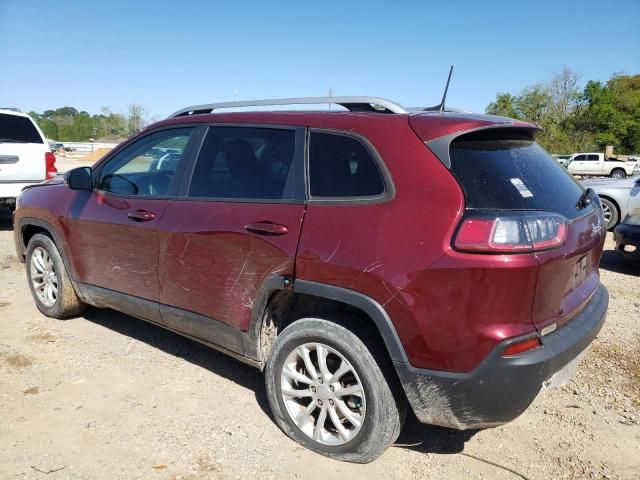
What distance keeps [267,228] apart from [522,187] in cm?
129

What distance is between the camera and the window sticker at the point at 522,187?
247 centimetres

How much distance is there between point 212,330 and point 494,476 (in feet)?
5.73

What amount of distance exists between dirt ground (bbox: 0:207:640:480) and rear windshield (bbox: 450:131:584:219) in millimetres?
1304

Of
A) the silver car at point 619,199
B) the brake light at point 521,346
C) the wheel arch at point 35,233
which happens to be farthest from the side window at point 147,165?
the silver car at point 619,199

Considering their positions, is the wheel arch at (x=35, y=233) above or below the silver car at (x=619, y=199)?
above

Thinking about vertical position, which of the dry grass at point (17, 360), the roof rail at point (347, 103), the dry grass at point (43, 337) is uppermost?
the roof rail at point (347, 103)

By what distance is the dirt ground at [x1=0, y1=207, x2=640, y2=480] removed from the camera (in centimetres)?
271

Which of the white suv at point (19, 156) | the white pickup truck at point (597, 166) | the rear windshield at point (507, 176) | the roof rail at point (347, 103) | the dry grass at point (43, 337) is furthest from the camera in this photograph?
the white pickup truck at point (597, 166)

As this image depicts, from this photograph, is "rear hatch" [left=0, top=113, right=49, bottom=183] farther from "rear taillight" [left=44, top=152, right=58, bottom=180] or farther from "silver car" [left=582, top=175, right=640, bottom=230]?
"silver car" [left=582, top=175, right=640, bottom=230]

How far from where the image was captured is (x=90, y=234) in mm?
3984

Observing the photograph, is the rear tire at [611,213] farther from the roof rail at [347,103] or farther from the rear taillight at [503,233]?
the rear taillight at [503,233]

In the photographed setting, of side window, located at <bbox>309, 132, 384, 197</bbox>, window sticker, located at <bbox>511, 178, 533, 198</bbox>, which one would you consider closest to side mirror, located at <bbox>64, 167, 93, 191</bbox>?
side window, located at <bbox>309, 132, 384, 197</bbox>

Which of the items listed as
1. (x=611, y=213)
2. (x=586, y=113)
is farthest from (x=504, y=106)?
(x=611, y=213)

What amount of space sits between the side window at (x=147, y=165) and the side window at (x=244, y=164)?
27 centimetres
